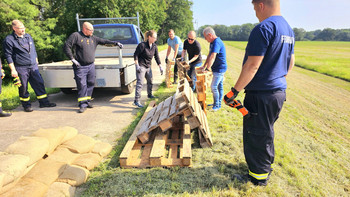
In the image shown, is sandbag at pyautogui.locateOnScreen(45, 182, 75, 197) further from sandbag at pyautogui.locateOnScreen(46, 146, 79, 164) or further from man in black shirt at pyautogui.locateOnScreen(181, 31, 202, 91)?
man in black shirt at pyautogui.locateOnScreen(181, 31, 202, 91)

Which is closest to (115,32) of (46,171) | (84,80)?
(84,80)

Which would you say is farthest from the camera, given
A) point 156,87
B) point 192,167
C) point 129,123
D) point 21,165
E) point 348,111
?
point 156,87

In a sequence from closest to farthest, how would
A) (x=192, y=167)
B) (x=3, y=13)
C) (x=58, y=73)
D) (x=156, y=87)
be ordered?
(x=192, y=167) → (x=58, y=73) → (x=156, y=87) → (x=3, y=13)

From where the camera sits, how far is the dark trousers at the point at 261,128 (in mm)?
2227

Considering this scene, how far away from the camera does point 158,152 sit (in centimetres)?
284

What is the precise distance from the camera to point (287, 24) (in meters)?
2.25

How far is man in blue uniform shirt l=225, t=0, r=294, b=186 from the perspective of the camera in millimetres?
2062

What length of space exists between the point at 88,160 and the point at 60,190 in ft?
1.92

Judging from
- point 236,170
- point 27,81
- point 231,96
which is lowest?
point 236,170

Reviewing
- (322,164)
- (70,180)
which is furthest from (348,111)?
(70,180)

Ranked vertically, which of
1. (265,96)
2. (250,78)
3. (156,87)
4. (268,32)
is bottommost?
(156,87)

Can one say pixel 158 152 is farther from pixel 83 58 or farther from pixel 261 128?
pixel 83 58

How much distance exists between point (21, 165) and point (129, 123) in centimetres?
237

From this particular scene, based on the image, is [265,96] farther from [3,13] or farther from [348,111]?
[3,13]
